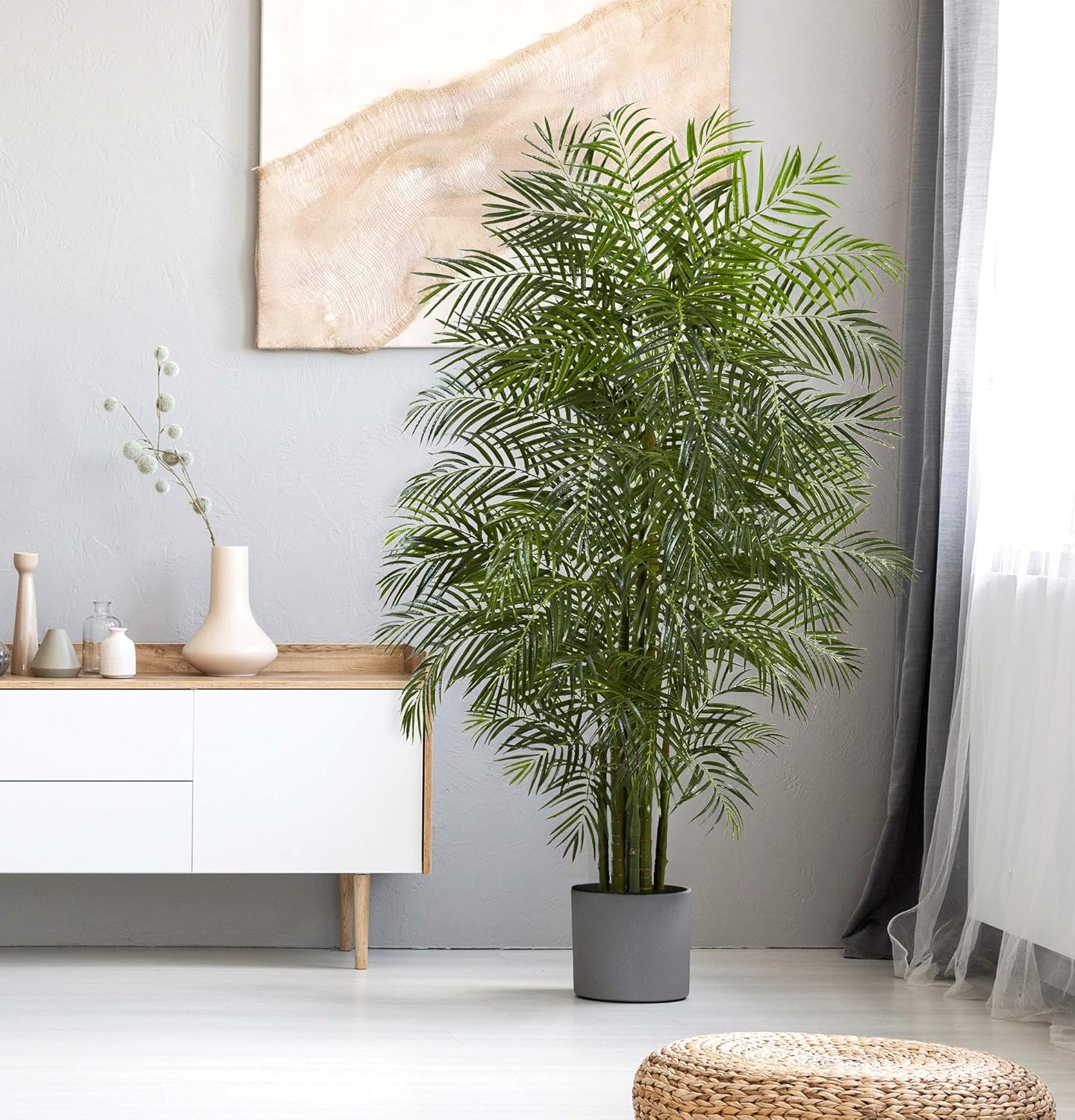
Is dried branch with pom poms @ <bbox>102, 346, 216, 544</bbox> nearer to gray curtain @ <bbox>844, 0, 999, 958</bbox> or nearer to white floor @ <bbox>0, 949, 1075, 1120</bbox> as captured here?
white floor @ <bbox>0, 949, 1075, 1120</bbox>

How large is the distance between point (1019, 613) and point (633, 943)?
1.02 metres

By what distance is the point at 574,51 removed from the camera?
353cm

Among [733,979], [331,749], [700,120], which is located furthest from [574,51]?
[733,979]

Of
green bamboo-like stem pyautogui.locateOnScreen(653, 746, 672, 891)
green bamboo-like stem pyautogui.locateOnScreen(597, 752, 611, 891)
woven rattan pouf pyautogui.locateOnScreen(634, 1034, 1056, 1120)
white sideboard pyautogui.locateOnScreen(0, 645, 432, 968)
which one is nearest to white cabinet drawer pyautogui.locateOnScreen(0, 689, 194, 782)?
white sideboard pyautogui.locateOnScreen(0, 645, 432, 968)

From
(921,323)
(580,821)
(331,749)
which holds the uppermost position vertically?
(921,323)

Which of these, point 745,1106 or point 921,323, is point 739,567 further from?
point 745,1106

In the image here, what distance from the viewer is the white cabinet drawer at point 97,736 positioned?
306 centimetres

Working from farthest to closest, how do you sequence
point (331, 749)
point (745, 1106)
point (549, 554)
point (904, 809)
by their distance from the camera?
point (904, 809) < point (331, 749) < point (549, 554) < point (745, 1106)

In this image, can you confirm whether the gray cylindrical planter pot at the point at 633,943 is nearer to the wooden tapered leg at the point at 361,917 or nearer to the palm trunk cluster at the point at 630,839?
the palm trunk cluster at the point at 630,839

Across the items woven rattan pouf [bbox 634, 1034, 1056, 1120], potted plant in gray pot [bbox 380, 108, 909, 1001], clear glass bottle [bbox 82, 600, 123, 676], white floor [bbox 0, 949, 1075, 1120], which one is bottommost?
white floor [bbox 0, 949, 1075, 1120]

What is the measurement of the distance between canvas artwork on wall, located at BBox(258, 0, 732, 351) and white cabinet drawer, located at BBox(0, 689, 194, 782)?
0.97 m

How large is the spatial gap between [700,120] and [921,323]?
2.43ft

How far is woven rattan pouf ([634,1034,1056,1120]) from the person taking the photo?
1.61 meters

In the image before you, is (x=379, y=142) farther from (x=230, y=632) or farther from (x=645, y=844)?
(x=645, y=844)
